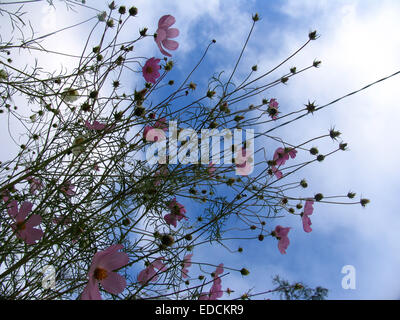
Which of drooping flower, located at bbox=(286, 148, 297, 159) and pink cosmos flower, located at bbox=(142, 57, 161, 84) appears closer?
pink cosmos flower, located at bbox=(142, 57, 161, 84)

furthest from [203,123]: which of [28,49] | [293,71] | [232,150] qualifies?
A: [28,49]

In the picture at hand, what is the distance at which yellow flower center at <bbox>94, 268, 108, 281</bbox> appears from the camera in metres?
0.57

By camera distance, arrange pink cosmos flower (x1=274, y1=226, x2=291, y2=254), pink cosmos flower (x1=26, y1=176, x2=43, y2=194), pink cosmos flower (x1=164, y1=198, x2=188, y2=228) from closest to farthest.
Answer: pink cosmos flower (x1=26, y1=176, x2=43, y2=194)
pink cosmos flower (x1=164, y1=198, x2=188, y2=228)
pink cosmos flower (x1=274, y1=226, x2=291, y2=254)

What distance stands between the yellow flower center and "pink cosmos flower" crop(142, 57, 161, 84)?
59 cm

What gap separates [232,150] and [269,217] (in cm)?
33

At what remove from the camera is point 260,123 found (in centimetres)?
90

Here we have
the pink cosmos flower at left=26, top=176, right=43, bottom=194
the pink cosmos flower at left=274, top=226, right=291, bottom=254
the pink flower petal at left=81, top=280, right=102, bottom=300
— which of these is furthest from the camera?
the pink cosmos flower at left=274, top=226, right=291, bottom=254

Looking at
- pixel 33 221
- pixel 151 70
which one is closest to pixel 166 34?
pixel 151 70

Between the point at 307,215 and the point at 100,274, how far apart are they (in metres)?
0.79

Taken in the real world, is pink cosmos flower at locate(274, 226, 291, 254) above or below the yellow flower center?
above

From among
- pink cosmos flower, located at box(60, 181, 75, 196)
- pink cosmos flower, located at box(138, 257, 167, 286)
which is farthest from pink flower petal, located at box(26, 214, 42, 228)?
pink cosmos flower, located at box(138, 257, 167, 286)

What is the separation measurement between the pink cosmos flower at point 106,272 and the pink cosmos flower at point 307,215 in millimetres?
732

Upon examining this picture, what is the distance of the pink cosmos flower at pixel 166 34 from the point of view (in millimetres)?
941

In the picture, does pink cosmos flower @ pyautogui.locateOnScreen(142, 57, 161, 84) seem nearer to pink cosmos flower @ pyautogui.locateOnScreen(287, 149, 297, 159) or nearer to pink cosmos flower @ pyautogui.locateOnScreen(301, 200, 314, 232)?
pink cosmos flower @ pyautogui.locateOnScreen(287, 149, 297, 159)
